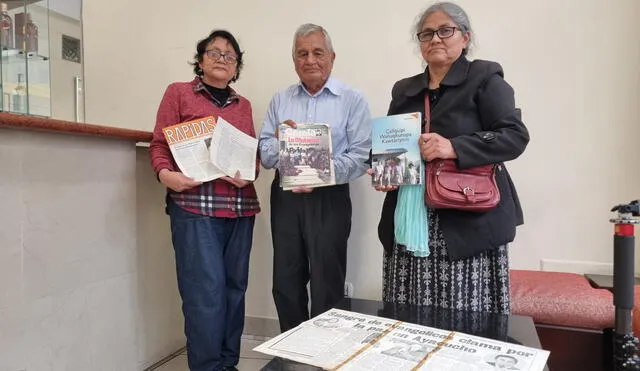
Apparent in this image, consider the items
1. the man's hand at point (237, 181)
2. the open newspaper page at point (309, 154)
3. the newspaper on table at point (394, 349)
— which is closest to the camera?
the newspaper on table at point (394, 349)

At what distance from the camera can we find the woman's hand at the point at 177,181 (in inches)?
64.5

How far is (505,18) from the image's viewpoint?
80.4 inches

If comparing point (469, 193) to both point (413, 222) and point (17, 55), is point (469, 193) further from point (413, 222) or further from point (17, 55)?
point (17, 55)

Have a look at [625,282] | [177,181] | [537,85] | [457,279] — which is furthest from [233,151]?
[537,85]

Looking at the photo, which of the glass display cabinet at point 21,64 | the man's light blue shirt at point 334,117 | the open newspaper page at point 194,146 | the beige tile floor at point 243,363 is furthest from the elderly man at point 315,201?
the glass display cabinet at point 21,64

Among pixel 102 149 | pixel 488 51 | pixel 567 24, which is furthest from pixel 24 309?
pixel 567 24

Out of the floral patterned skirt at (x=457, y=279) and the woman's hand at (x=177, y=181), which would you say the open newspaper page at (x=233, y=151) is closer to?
the woman's hand at (x=177, y=181)

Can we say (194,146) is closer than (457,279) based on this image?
No

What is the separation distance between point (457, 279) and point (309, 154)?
667 mm

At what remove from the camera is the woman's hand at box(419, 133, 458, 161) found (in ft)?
3.85

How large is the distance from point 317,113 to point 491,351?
1.23 metres

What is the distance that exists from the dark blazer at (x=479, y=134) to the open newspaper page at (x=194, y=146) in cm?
82

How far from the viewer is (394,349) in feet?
2.75

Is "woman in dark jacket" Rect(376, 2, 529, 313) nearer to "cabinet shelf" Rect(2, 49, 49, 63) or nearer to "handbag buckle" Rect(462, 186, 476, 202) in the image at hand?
"handbag buckle" Rect(462, 186, 476, 202)
